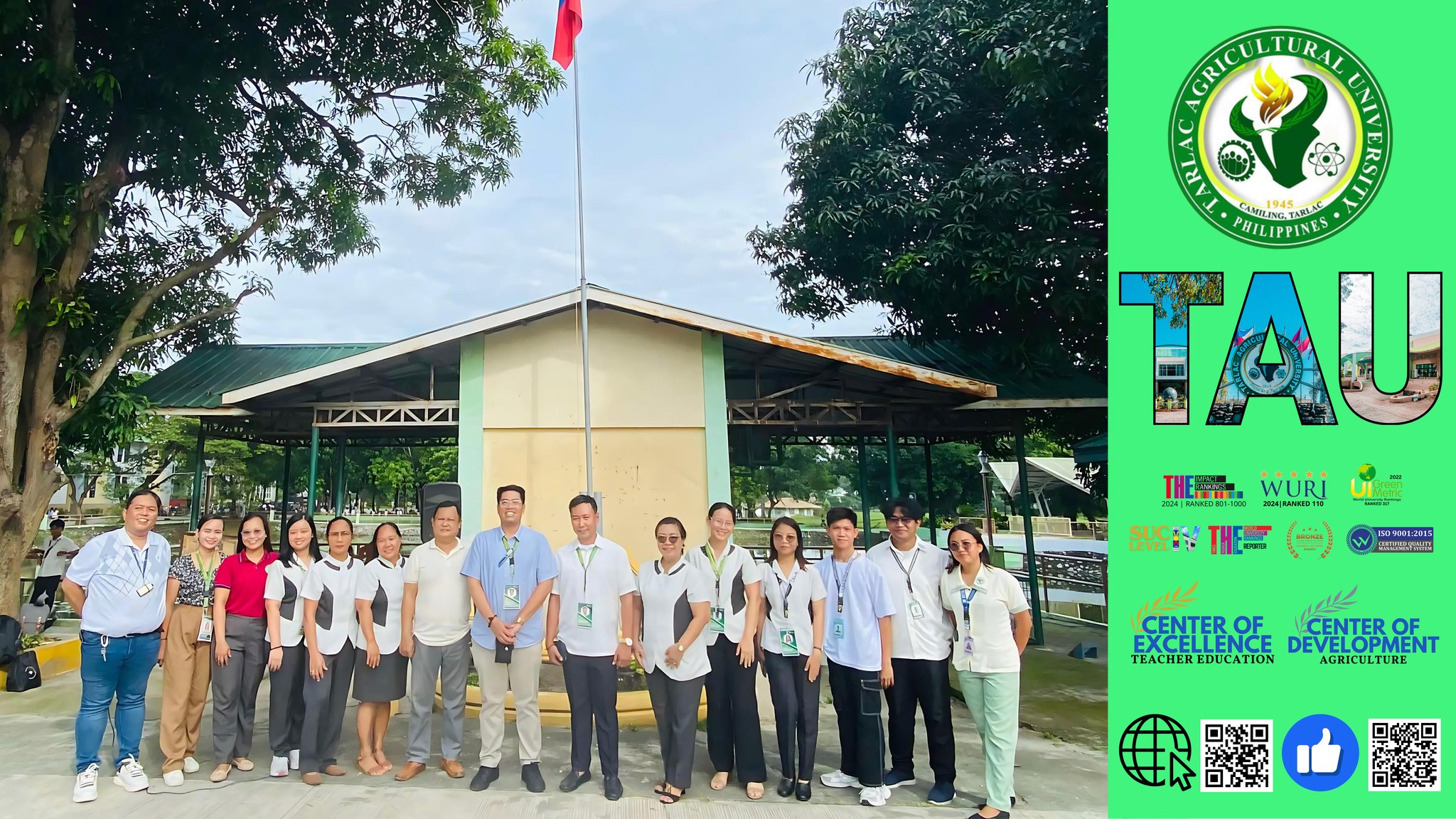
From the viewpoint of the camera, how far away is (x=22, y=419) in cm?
805

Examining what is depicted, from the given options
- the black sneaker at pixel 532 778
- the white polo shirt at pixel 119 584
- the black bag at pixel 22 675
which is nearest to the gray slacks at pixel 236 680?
the white polo shirt at pixel 119 584

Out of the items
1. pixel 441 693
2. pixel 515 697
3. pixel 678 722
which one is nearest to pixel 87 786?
pixel 441 693

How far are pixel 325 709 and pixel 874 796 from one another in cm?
317

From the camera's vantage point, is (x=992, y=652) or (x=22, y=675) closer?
(x=992, y=652)

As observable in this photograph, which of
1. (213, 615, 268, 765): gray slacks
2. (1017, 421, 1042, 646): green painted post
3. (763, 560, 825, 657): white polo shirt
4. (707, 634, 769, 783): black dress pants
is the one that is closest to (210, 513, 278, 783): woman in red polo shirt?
(213, 615, 268, 765): gray slacks

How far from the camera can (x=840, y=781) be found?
15.0 ft

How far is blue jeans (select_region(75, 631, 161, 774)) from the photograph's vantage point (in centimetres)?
432

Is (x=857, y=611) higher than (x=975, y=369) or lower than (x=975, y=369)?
lower

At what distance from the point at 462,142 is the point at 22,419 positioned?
585cm

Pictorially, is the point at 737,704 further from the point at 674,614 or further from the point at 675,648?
the point at 674,614

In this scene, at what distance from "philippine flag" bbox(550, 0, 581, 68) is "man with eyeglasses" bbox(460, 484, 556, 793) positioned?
4722mm

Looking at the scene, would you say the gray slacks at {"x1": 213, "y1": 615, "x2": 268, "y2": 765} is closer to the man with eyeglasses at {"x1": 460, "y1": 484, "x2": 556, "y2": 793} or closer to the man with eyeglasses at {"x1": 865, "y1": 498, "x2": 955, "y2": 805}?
the man with eyeglasses at {"x1": 460, "y1": 484, "x2": 556, "y2": 793}

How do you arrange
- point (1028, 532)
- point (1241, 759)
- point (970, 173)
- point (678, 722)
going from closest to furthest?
1. point (1241, 759)
2. point (678, 722)
3. point (970, 173)
4. point (1028, 532)

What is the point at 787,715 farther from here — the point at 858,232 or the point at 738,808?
the point at 858,232
